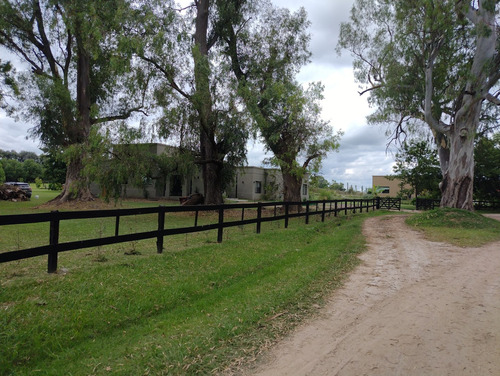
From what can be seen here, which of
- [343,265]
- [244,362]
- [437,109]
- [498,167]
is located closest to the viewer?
[244,362]

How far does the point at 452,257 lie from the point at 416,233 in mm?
4360

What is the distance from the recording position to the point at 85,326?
3689 mm

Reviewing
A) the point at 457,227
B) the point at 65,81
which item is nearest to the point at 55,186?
the point at 65,81

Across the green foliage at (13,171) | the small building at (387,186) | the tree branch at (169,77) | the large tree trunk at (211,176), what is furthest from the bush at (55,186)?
the small building at (387,186)

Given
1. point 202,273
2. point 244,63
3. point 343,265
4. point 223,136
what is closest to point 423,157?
point 244,63

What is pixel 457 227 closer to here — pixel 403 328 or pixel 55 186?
pixel 403 328

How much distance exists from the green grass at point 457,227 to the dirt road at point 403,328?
4010 millimetres

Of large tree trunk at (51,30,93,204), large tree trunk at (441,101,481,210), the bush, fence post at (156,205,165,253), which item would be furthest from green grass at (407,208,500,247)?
the bush

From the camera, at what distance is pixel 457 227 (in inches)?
516

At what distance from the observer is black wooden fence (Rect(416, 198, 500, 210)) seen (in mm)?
30325

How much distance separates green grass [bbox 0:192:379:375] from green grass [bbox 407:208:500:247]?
5692 mm

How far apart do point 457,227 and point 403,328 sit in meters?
11.5

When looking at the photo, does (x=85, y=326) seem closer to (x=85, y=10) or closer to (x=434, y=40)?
(x=85, y=10)

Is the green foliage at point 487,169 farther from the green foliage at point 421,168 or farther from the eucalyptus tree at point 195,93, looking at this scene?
the eucalyptus tree at point 195,93
